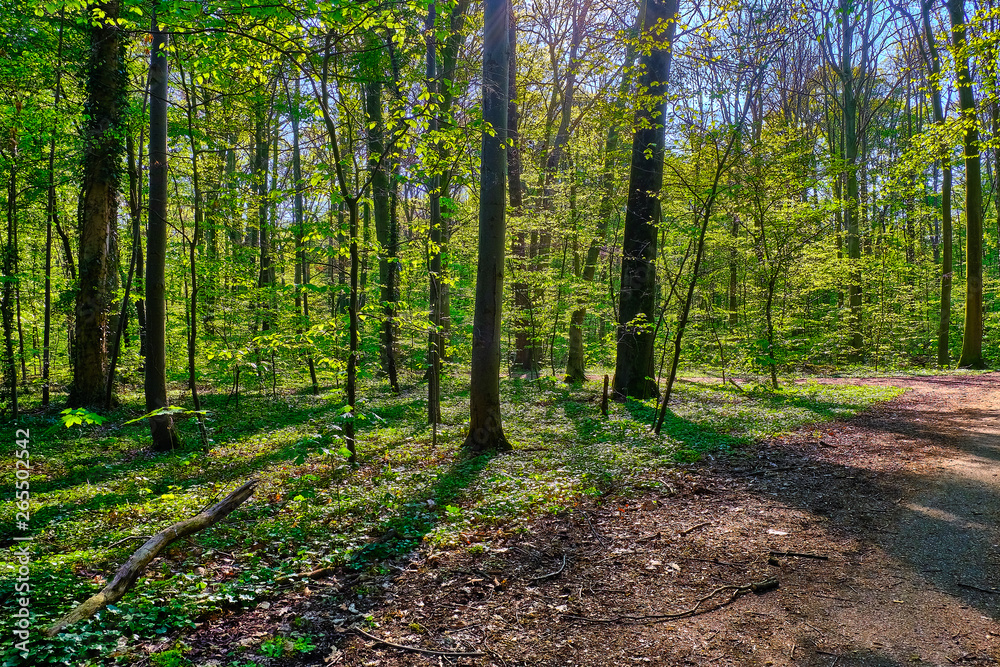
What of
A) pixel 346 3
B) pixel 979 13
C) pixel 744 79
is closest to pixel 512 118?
pixel 744 79

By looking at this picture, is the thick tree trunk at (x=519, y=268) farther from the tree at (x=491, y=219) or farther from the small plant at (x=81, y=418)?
the small plant at (x=81, y=418)

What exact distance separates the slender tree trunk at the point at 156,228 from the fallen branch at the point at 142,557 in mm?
3262

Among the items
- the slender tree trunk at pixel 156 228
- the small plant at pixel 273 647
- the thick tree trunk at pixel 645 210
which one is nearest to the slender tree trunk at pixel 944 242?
the thick tree trunk at pixel 645 210

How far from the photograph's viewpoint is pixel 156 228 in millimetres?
7020

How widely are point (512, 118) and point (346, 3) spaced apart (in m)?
11.9

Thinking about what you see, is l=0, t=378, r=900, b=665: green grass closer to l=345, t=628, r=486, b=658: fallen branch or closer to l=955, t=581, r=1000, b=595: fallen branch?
l=345, t=628, r=486, b=658: fallen branch

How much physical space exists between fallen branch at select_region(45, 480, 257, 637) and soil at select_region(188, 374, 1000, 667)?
62 cm

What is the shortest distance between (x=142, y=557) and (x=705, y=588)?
3.94 meters

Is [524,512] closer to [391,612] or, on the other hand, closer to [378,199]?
[391,612]

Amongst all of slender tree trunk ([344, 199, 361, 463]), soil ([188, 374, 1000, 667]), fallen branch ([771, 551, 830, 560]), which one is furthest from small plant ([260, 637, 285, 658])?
fallen branch ([771, 551, 830, 560])

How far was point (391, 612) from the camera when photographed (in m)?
3.29

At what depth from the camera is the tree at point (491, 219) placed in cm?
687

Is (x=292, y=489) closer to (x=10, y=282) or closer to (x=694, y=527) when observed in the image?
(x=694, y=527)

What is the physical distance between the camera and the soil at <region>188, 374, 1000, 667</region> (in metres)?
2.83
